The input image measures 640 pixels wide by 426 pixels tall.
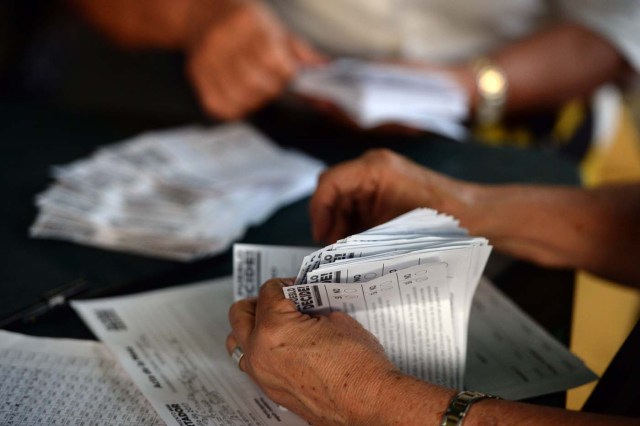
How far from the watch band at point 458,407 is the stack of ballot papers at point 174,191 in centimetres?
42

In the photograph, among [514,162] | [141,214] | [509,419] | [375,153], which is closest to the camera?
[509,419]

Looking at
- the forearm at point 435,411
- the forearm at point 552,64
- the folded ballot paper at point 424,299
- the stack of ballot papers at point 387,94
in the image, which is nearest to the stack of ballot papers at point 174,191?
the stack of ballot papers at point 387,94

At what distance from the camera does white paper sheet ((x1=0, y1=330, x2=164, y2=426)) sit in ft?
1.87

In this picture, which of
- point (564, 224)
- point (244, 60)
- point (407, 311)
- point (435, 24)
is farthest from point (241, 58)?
point (407, 311)

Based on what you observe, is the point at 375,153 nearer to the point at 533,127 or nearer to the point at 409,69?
the point at 409,69

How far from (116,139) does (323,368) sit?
2.54 ft

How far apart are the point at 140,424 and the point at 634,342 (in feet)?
1.40

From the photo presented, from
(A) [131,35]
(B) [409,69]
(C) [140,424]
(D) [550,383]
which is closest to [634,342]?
(D) [550,383]

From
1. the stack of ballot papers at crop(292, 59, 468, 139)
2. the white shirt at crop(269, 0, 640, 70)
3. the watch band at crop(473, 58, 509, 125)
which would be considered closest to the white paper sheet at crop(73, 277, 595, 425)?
the stack of ballot papers at crop(292, 59, 468, 139)

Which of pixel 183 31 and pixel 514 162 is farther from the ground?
pixel 183 31

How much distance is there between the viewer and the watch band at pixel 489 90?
143 centimetres

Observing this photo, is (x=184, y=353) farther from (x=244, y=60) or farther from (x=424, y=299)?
(x=244, y=60)

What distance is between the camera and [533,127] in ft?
4.99

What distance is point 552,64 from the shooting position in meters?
1.47
